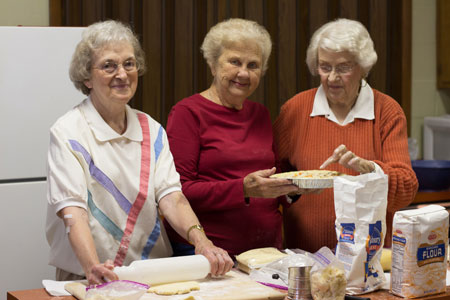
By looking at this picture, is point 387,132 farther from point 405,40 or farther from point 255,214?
point 405,40

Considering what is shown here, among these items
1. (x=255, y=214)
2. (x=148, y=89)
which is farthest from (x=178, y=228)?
(x=148, y=89)

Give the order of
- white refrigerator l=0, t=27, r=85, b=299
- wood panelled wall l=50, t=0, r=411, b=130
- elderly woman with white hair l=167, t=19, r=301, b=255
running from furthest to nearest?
1. wood panelled wall l=50, t=0, r=411, b=130
2. white refrigerator l=0, t=27, r=85, b=299
3. elderly woman with white hair l=167, t=19, r=301, b=255

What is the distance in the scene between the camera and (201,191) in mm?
2125

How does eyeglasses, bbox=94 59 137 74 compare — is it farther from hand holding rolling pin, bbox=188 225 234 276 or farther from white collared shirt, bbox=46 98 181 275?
hand holding rolling pin, bbox=188 225 234 276

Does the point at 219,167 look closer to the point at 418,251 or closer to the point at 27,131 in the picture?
the point at 418,251

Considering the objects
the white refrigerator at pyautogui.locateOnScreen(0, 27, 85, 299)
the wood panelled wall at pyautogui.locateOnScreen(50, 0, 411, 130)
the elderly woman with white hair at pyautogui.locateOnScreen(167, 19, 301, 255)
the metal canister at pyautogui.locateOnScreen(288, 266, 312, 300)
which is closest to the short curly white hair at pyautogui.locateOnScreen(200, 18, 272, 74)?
the elderly woman with white hair at pyautogui.locateOnScreen(167, 19, 301, 255)

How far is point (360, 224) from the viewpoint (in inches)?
68.1

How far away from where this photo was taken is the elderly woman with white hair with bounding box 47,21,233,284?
74.0 inches

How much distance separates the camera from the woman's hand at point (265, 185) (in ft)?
6.64

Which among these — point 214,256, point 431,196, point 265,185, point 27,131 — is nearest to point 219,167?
point 265,185

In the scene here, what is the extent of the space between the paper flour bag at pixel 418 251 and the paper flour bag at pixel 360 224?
5 cm

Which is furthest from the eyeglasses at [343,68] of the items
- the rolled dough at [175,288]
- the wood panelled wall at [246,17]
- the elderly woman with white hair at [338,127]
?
the wood panelled wall at [246,17]

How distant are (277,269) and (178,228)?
330 millimetres

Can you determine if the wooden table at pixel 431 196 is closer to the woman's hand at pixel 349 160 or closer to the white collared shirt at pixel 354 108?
the white collared shirt at pixel 354 108
